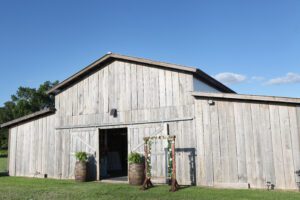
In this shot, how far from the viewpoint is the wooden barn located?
970cm

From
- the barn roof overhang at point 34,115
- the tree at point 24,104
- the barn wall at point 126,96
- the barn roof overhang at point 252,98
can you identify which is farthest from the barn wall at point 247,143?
the tree at point 24,104

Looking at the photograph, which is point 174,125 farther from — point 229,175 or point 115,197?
point 115,197

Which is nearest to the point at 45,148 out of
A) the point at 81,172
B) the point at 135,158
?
the point at 81,172

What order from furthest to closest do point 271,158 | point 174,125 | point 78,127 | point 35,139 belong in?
point 35,139 → point 78,127 → point 174,125 → point 271,158

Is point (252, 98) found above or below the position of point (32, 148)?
above

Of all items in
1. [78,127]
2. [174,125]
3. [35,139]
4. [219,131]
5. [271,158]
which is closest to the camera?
[271,158]

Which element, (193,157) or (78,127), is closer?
(193,157)

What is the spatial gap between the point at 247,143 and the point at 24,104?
48.8 meters

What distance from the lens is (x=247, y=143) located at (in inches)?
395

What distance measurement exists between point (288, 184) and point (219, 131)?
8.40 ft

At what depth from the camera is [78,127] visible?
533 inches

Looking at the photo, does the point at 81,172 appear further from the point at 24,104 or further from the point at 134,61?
the point at 24,104

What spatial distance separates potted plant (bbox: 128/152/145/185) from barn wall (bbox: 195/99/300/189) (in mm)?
2019

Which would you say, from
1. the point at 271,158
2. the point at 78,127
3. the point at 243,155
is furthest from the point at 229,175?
the point at 78,127
